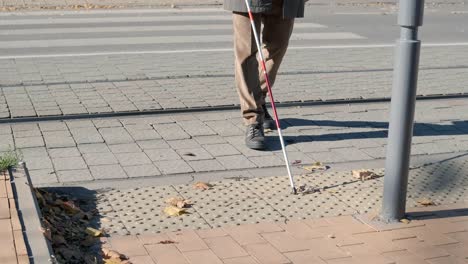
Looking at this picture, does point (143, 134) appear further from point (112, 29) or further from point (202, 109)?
point (112, 29)

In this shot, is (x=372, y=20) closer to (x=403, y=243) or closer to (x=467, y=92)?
(x=467, y=92)

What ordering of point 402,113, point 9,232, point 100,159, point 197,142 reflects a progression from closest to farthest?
point 9,232
point 402,113
point 100,159
point 197,142

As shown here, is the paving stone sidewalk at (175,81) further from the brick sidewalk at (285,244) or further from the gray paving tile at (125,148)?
the brick sidewalk at (285,244)

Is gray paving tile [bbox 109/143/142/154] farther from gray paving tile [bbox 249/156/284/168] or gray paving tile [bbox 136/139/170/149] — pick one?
gray paving tile [bbox 249/156/284/168]

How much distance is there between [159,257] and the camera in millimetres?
3943

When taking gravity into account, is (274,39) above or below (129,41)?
above

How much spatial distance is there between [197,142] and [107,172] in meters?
1.07

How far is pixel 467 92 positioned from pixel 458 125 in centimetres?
150

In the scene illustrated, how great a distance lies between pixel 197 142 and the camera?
252 inches

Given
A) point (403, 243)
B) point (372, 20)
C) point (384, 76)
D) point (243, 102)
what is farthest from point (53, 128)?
point (372, 20)

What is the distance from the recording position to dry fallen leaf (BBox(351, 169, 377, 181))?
5.46m

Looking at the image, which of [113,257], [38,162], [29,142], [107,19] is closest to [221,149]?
[38,162]

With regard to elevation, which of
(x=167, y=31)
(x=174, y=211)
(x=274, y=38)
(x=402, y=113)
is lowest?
(x=167, y=31)

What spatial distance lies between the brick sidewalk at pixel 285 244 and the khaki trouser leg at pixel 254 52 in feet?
6.20
